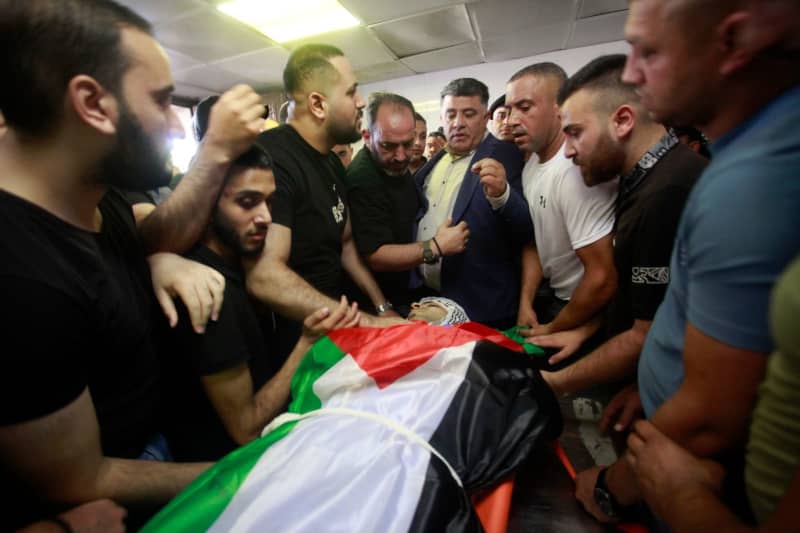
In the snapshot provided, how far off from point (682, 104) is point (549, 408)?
72cm

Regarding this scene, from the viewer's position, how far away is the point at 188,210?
42.7 inches

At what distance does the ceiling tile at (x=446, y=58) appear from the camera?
4.84 m

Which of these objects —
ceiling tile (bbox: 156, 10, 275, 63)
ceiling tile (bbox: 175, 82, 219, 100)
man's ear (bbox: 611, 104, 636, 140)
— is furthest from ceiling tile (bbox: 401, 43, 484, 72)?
man's ear (bbox: 611, 104, 636, 140)

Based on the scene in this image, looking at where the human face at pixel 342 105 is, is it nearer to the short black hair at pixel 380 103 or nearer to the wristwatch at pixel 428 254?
the short black hair at pixel 380 103

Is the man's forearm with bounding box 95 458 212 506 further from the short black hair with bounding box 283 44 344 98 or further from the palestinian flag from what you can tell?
the short black hair with bounding box 283 44 344 98

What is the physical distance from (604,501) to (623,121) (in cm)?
115

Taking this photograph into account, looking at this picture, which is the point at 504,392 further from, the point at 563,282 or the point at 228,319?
the point at 563,282

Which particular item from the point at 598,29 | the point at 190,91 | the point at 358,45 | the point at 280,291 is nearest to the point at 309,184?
the point at 280,291

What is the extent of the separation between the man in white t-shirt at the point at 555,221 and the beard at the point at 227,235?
4.01 feet

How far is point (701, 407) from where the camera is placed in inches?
23.7

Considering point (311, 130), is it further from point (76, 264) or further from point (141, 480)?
point (141, 480)

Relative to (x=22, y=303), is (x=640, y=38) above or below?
above

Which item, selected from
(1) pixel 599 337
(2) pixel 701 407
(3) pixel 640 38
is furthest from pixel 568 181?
(2) pixel 701 407

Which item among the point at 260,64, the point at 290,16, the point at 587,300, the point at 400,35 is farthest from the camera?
the point at 260,64
